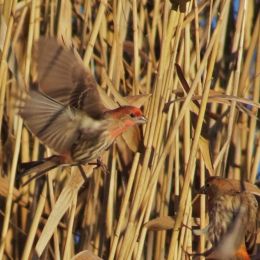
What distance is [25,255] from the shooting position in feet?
9.28

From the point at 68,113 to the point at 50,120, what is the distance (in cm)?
7

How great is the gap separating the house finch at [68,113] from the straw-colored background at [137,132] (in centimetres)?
10

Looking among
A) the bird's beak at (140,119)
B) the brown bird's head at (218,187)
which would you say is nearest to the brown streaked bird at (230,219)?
the brown bird's head at (218,187)

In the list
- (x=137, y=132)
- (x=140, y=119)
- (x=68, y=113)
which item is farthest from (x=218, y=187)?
(x=68, y=113)

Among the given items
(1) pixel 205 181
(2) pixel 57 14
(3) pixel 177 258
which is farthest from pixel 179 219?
(2) pixel 57 14

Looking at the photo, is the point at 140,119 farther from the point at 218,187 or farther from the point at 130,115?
the point at 218,187

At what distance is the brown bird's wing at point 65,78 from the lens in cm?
268

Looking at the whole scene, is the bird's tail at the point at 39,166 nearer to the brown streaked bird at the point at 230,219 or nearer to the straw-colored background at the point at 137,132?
the straw-colored background at the point at 137,132

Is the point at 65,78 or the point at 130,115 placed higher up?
the point at 65,78

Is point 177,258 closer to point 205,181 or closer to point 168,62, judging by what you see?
point 205,181

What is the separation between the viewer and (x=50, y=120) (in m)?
2.74

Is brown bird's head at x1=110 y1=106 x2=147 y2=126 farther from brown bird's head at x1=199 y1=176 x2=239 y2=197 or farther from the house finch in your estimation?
brown bird's head at x1=199 y1=176 x2=239 y2=197

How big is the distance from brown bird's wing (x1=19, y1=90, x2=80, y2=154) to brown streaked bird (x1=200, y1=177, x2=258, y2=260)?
577 mm

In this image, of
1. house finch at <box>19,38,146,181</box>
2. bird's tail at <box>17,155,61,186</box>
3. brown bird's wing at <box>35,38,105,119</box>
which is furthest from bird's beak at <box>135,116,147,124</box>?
bird's tail at <box>17,155,61,186</box>
